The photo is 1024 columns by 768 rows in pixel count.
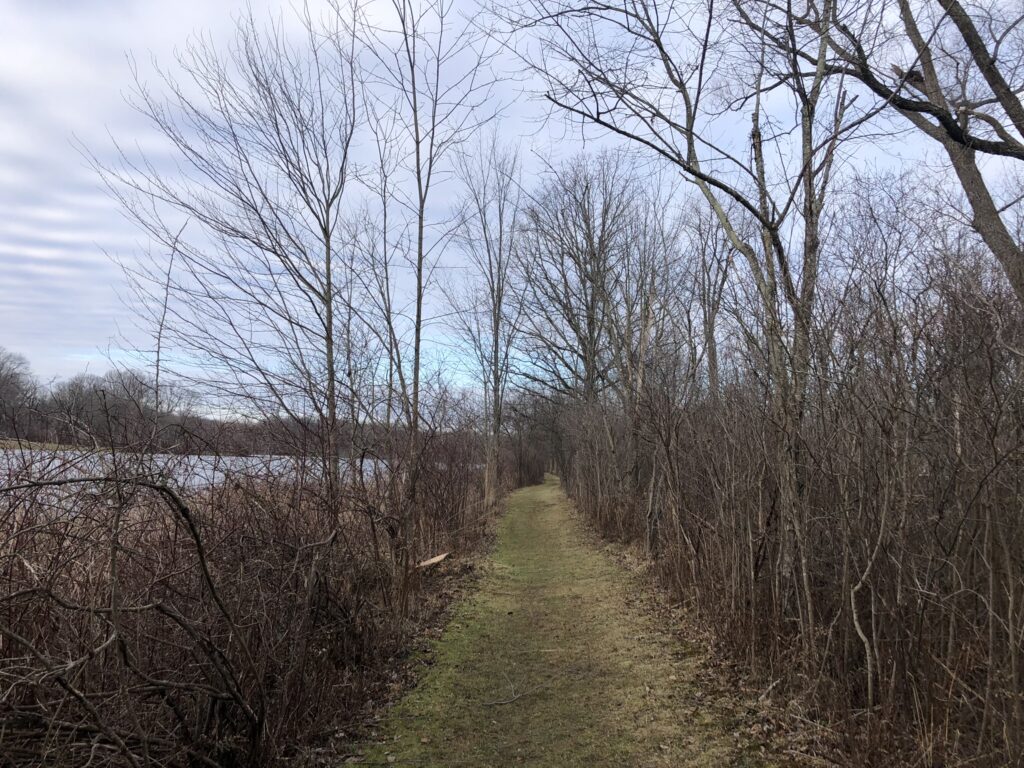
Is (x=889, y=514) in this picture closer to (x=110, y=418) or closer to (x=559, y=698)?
(x=559, y=698)

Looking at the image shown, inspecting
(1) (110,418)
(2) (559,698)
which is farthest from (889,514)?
(1) (110,418)

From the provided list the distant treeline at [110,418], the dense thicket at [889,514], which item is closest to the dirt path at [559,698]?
the dense thicket at [889,514]

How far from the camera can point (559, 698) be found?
4668 millimetres

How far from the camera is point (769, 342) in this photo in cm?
439

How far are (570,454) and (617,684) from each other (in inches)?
745

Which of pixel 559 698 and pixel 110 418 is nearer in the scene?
pixel 110 418

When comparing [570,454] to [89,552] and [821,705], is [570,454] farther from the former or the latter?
[89,552]

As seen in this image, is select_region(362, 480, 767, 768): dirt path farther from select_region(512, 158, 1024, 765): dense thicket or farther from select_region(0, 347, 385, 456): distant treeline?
select_region(0, 347, 385, 456): distant treeline

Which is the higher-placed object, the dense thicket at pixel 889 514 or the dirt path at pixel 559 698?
the dense thicket at pixel 889 514

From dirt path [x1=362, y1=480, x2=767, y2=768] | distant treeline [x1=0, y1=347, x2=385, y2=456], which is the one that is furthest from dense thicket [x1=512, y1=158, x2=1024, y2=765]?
distant treeline [x1=0, y1=347, x2=385, y2=456]

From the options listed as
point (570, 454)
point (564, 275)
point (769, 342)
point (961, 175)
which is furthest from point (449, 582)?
point (570, 454)

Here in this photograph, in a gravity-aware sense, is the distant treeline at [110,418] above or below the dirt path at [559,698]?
above

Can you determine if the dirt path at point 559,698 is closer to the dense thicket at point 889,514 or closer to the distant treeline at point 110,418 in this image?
the dense thicket at point 889,514

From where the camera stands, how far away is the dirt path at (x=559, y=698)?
380 centimetres
